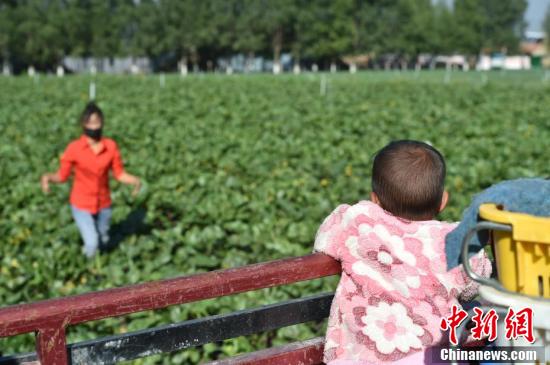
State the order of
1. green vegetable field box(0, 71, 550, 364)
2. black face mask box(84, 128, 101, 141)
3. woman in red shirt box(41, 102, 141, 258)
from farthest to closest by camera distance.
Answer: woman in red shirt box(41, 102, 141, 258), black face mask box(84, 128, 101, 141), green vegetable field box(0, 71, 550, 364)

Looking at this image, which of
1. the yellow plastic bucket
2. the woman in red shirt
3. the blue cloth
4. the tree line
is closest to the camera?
the yellow plastic bucket

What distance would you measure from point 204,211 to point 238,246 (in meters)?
0.86

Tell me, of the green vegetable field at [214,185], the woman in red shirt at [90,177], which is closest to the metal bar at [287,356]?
the green vegetable field at [214,185]

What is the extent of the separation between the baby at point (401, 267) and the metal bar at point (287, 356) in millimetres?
225

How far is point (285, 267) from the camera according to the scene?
236 centimetres

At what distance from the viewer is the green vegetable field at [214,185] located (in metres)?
5.42

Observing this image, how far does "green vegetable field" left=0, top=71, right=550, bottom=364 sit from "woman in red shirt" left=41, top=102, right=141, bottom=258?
21cm

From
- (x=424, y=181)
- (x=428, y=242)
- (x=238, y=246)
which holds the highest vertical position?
(x=424, y=181)

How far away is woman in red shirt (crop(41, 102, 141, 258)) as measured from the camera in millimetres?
5875

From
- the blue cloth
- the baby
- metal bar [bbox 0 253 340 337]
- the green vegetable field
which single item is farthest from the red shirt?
the blue cloth

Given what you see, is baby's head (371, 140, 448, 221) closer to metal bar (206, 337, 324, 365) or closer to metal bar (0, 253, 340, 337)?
metal bar (0, 253, 340, 337)

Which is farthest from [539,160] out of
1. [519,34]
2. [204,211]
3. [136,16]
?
[519,34]

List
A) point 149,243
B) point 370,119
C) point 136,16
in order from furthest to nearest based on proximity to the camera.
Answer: point 136,16, point 370,119, point 149,243

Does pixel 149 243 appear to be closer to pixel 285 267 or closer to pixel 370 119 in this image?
pixel 285 267
